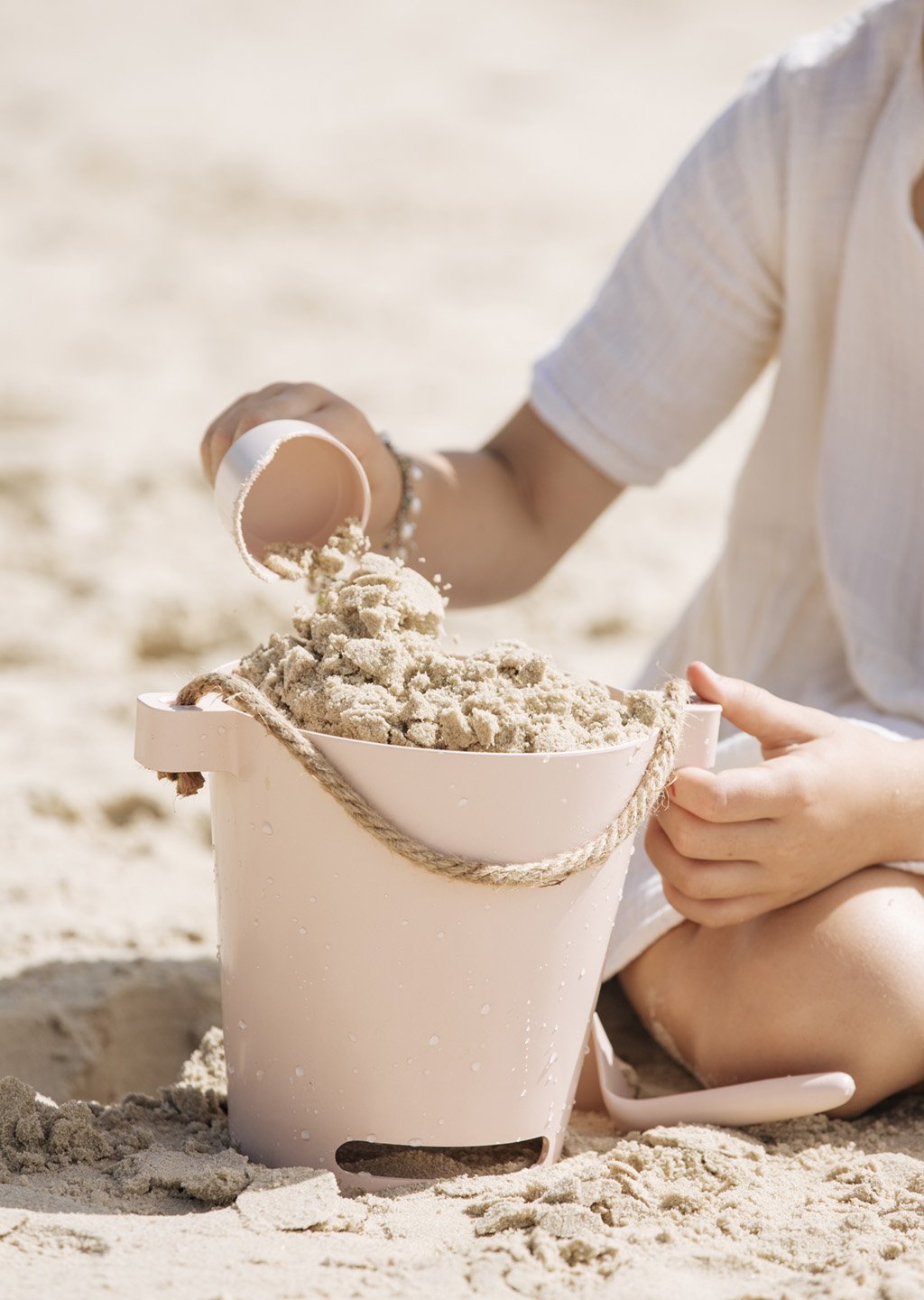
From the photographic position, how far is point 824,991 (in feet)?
3.58

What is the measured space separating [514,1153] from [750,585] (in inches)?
27.4

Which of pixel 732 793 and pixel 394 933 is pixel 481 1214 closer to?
pixel 394 933

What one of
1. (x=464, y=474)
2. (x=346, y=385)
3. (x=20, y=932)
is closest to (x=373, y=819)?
(x=464, y=474)

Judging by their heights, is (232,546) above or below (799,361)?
below

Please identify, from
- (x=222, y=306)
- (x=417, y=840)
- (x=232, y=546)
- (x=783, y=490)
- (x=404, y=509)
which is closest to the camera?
(x=417, y=840)

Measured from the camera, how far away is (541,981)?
0.96 meters

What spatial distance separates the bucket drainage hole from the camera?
0.99m

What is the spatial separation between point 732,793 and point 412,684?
24 centimetres

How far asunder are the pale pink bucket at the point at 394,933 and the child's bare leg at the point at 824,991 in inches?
7.8

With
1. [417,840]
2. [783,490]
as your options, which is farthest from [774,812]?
[783,490]

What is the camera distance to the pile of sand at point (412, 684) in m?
0.91

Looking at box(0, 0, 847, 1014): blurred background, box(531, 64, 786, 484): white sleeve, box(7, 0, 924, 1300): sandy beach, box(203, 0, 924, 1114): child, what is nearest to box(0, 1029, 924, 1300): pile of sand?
box(7, 0, 924, 1300): sandy beach

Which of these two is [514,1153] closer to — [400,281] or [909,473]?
[909,473]

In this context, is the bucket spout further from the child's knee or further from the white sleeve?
the white sleeve
